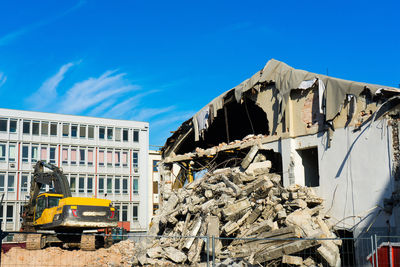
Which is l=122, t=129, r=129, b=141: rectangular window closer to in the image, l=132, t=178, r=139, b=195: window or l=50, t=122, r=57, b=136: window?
l=132, t=178, r=139, b=195: window

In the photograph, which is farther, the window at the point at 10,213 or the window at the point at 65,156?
the window at the point at 65,156

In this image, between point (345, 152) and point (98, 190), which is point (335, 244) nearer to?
point (345, 152)

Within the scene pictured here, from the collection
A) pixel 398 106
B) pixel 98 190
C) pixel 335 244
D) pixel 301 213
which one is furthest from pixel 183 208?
pixel 98 190

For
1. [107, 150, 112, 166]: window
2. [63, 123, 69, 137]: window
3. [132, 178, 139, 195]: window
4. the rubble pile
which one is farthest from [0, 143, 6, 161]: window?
the rubble pile

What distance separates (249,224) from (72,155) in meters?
34.7

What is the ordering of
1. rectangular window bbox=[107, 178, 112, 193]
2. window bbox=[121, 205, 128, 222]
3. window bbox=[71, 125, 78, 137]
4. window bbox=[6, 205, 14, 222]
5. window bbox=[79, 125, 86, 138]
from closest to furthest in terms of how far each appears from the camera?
window bbox=[6, 205, 14, 222], window bbox=[71, 125, 78, 137], window bbox=[79, 125, 86, 138], rectangular window bbox=[107, 178, 112, 193], window bbox=[121, 205, 128, 222]

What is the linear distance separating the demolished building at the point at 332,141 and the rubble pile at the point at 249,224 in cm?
87

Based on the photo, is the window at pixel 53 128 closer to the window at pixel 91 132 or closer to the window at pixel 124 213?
the window at pixel 91 132

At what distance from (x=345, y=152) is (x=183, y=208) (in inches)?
244

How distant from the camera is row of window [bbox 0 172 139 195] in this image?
42.7 meters

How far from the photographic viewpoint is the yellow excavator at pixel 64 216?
19625mm

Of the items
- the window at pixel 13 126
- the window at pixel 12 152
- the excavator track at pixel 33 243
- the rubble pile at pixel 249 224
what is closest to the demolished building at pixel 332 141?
the rubble pile at pixel 249 224

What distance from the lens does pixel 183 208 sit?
17062mm

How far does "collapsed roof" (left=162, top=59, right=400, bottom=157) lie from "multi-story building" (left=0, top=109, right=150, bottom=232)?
24.5m
